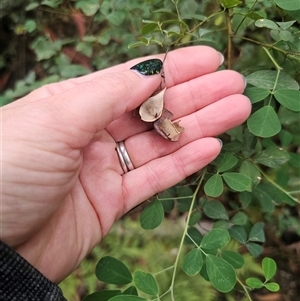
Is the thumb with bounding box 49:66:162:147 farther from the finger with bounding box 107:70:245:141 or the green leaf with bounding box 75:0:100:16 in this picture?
the green leaf with bounding box 75:0:100:16

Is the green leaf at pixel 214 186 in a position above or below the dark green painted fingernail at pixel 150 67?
below

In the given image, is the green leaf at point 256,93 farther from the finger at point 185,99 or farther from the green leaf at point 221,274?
the green leaf at point 221,274

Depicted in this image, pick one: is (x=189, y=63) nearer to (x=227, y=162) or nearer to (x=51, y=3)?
(x=227, y=162)

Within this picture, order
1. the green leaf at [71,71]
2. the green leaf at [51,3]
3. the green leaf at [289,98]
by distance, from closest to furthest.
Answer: the green leaf at [289,98] → the green leaf at [51,3] → the green leaf at [71,71]

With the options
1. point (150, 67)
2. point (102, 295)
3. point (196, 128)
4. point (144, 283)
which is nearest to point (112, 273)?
point (102, 295)

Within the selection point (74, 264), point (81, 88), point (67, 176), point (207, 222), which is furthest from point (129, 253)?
point (81, 88)

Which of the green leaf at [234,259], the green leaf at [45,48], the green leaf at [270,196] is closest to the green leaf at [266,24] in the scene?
the green leaf at [270,196]

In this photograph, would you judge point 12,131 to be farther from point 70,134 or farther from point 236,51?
point 236,51
